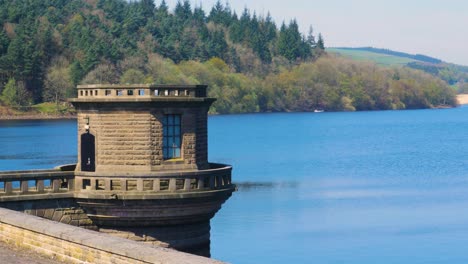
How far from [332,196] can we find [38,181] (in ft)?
149

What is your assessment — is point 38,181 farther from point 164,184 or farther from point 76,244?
point 76,244

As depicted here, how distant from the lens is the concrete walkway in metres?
22.1

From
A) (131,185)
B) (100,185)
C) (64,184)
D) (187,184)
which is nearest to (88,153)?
(64,184)

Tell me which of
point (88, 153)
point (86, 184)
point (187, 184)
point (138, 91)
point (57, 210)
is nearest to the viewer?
point (187, 184)

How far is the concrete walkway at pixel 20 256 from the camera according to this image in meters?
22.1

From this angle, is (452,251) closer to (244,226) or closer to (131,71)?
(244,226)

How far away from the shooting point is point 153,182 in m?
30.9

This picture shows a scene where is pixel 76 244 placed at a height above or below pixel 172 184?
below

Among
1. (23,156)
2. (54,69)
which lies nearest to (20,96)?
(54,69)

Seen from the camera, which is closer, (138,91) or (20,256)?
(20,256)

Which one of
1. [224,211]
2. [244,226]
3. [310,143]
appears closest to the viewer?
[244,226]

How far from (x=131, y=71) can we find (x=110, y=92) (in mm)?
161380

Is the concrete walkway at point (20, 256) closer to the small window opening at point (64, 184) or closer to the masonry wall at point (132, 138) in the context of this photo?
the small window opening at point (64, 184)

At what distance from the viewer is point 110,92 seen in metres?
31.8
